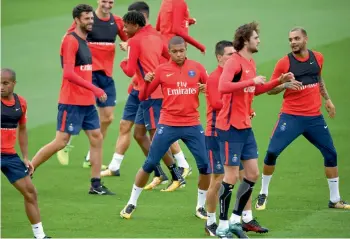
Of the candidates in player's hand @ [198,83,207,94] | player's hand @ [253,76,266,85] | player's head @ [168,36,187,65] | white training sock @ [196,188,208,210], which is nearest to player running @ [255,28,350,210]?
white training sock @ [196,188,208,210]

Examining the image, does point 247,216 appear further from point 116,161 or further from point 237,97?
point 116,161

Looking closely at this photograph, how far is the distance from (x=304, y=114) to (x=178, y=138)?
6.47ft

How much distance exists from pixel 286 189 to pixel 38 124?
687cm

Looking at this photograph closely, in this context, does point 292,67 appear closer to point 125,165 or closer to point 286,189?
point 286,189

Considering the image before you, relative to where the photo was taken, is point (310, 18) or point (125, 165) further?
point (310, 18)

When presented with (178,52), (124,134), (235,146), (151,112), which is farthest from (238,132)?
(124,134)

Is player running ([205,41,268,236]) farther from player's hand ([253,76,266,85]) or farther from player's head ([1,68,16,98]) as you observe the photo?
player's head ([1,68,16,98])

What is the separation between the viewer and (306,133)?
49.9ft

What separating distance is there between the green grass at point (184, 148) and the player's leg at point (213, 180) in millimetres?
202

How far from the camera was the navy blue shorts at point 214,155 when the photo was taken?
45.1 feet

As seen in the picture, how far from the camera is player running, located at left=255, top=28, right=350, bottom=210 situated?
1510cm

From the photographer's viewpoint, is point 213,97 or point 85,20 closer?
point 213,97

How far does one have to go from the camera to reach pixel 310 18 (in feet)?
88.6

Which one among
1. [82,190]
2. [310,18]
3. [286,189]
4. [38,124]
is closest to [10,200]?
[82,190]
